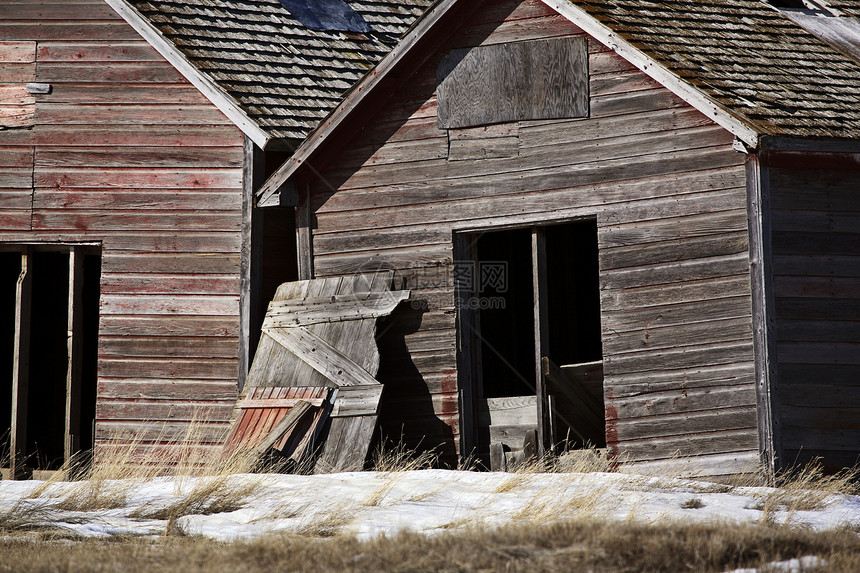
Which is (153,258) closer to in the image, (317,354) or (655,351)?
(317,354)

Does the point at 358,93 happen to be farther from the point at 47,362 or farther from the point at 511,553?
the point at 47,362

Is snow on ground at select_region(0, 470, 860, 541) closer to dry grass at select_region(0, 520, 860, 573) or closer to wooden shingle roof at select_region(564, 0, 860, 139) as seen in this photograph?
dry grass at select_region(0, 520, 860, 573)

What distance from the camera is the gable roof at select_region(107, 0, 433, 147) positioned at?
37.2ft

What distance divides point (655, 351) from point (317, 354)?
131 inches

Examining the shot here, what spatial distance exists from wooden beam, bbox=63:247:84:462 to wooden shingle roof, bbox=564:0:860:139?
235 inches

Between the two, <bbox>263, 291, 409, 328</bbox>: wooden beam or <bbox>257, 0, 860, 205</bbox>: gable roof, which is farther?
<bbox>263, 291, 409, 328</bbox>: wooden beam

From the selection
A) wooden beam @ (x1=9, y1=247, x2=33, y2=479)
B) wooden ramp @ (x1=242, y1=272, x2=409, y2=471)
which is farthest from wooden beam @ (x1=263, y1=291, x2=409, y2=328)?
wooden beam @ (x1=9, y1=247, x2=33, y2=479)

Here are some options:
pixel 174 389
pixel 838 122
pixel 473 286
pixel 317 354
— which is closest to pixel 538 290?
pixel 473 286

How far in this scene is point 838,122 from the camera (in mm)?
9203

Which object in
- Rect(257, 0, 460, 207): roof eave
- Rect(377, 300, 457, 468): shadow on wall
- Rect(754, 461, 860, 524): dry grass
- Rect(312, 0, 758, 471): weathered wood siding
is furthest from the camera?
Rect(377, 300, 457, 468): shadow on wall

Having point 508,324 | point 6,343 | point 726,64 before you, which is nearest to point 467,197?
point 726,64

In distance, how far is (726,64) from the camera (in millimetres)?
9891

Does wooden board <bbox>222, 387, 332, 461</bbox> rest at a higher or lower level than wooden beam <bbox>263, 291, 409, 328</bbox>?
lower

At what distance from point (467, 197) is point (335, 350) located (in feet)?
6.57
